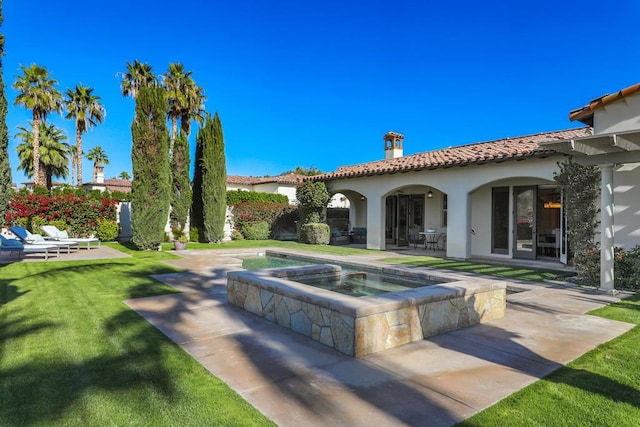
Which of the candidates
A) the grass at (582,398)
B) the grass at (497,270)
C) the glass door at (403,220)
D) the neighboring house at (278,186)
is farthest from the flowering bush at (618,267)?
the neighboring house at (278,186)

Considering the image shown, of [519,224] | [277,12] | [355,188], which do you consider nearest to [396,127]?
[355,188]

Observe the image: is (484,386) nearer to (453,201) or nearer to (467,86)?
(453,201)

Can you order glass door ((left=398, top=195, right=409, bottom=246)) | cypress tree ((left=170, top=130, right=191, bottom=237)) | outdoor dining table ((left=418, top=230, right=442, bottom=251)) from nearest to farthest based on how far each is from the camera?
outdoor dining table ((left=418, top=230, right=442, bottom=251))
glass door ((left=398, top=195, right=409, bottom=246))
cypress tree ((left=170, top=130, right=191, bottom=237))

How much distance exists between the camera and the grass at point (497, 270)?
9852 mm

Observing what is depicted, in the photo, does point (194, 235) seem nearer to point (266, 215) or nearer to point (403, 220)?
point (266, 215)

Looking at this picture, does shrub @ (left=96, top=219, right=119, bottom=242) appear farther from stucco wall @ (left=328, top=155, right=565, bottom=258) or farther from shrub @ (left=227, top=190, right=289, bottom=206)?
stucco wall @ (left=328, top=155, right=565, bottom=258)

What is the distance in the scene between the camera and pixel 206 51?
2075cm

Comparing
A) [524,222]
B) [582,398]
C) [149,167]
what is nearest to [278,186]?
[149,167]

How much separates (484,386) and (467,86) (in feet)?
75.1

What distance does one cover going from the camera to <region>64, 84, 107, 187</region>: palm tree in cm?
3056

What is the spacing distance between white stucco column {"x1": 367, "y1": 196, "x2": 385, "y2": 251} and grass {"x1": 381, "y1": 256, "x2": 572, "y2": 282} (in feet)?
14.9

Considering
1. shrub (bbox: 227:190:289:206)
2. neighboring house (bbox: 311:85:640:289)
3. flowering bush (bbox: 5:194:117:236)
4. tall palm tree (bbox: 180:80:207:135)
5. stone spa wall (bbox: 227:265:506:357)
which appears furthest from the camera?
tall palm tree (bbox: 180:80:207:135)

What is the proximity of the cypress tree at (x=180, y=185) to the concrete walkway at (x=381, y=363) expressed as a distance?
13843 mm

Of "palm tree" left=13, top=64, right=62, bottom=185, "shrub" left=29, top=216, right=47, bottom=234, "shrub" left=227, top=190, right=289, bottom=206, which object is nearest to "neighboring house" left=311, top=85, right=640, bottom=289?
"shrub" left=227, top=190, right=289, bottom=206
